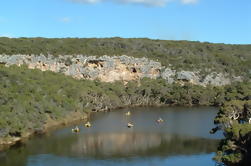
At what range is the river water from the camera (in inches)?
1896

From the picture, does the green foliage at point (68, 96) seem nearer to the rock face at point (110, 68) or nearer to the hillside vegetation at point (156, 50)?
the rock face at point (110, 68)

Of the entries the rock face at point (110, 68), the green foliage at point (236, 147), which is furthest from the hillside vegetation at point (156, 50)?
the green foliage at point (236, 147)

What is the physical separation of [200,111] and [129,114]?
14.0 metres

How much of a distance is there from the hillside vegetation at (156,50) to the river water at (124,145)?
4076 centimetres

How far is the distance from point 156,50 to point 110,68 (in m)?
24.6

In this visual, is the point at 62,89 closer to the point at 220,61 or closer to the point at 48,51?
the point at 48,51

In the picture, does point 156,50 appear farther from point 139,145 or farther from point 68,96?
point 139,145

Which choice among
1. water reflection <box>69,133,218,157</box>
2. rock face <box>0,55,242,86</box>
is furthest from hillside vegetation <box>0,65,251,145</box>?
water reflection <box>69,133,218,157</box>

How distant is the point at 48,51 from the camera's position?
111m

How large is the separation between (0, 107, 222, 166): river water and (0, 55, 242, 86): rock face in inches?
1151

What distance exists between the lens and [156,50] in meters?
131

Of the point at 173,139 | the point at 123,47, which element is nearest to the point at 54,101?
the point at 173,139

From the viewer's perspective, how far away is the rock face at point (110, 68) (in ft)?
334

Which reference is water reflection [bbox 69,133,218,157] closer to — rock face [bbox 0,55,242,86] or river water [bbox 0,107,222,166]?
river water [bbox 0,107,222,166]
